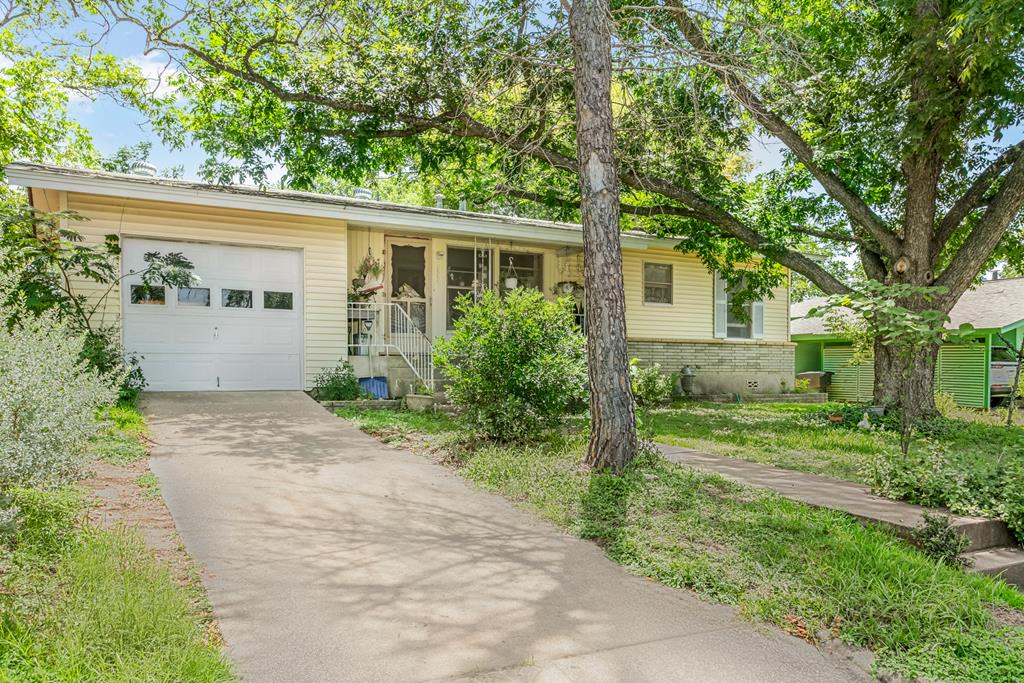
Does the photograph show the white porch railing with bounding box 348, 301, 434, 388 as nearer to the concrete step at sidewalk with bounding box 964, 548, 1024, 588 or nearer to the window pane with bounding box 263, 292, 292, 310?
the window pane with bounding box 263, 292, 292, 310

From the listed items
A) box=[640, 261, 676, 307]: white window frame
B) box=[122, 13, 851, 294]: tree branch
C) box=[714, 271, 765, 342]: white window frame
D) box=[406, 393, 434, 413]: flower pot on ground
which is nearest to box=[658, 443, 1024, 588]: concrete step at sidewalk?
box=[406, 393, 434, 413]: flower pot on ground

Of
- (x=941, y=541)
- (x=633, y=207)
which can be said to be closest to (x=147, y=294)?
(x=633, y=207)

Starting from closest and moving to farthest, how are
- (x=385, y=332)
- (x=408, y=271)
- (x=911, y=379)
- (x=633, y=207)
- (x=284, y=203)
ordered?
(x=911, y=379) → (x=284, y=203) → (x=633, y=207) → (x=385, y=332) → (x=408, y=271)

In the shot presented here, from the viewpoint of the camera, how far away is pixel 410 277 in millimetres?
13320

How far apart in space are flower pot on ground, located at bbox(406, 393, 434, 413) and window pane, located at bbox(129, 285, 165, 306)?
4368 mm

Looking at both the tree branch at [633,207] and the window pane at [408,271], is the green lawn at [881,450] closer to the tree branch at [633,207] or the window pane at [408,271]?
the tree branch at [633,207]

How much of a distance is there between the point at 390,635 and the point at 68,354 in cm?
350

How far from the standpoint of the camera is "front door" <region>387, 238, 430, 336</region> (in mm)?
13047

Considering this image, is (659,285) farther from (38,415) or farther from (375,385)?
(38,415)

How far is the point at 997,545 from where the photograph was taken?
4738 mm

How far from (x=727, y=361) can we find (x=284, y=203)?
11519 millimetres

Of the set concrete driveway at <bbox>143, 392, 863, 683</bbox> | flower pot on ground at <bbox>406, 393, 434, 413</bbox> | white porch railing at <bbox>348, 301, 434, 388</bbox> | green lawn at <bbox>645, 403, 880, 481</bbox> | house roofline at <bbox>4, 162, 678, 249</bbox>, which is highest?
house roofline at <bbox>4, 162, 678, 249</bbox>

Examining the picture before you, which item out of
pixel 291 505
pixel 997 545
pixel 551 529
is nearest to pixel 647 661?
pixel 551 529

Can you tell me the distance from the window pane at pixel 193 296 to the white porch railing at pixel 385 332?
2.43 meters
